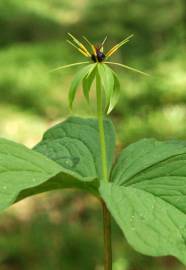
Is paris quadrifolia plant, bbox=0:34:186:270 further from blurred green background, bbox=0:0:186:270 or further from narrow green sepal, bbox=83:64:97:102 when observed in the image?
blurred green background, bbox=0:0:186:270

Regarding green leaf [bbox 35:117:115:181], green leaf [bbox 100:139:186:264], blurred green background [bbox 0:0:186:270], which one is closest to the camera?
green leaf [bbox 100:139:186:264]

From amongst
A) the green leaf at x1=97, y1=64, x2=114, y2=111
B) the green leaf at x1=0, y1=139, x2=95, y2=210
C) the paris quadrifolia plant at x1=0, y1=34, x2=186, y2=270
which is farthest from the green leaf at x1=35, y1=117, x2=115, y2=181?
the green leaf at x1=97, y1=64, x2=114, y2=111

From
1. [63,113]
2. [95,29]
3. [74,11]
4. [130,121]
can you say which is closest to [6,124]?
[63,113]

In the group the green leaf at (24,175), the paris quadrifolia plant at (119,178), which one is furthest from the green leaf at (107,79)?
the green leaf at (24,175)

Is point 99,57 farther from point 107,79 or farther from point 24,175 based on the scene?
point 24,175

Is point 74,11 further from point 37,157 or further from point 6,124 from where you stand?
point 37,157
